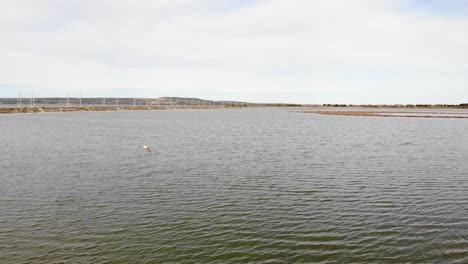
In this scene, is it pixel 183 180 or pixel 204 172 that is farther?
pixel 204 172

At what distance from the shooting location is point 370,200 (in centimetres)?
2528

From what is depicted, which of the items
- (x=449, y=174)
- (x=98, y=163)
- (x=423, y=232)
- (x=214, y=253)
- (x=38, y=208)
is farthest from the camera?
(x=98, y=163)

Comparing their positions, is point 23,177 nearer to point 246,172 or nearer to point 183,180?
point 183,180

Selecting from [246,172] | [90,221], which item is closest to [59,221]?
[90,221]

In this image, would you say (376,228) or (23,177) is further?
(23,177)

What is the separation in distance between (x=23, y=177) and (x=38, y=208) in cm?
1064

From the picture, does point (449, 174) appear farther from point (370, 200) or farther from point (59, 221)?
point (59, 221)

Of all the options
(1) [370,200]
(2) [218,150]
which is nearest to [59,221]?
(1) [370,200]

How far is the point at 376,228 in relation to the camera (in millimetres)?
19859

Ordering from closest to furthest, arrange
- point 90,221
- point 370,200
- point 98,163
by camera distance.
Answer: point 90,221 → point 370,200 → point 98,163

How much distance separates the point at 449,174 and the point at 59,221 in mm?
34164

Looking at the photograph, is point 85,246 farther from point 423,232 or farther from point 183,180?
point 423,232

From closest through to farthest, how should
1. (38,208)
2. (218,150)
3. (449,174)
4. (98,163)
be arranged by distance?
(38,208)
(449,174)
(98,163)
(218,150)

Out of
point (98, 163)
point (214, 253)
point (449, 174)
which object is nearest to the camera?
point (214, 253)
